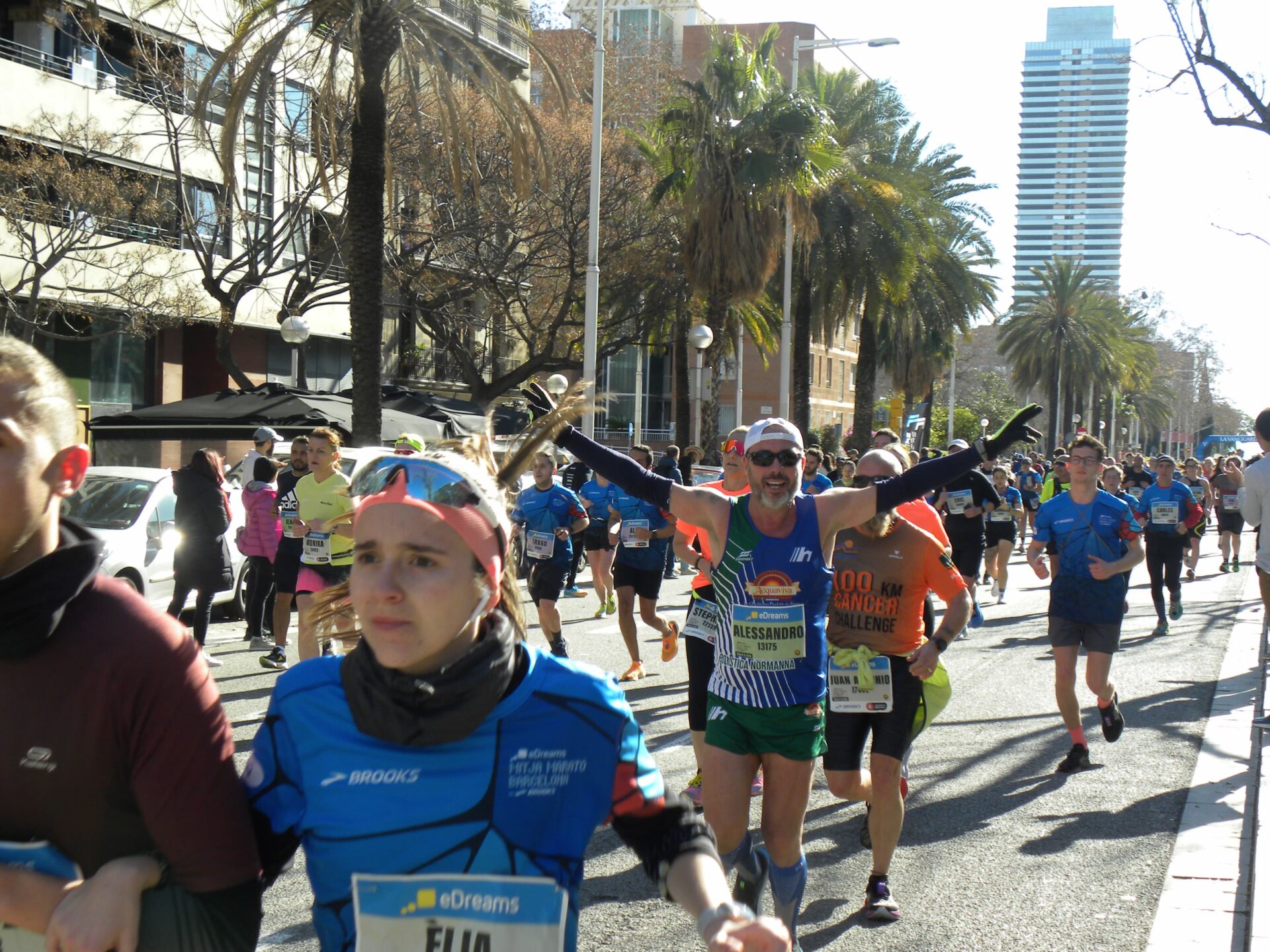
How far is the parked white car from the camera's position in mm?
11820

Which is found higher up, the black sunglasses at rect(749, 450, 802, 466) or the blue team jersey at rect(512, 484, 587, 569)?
the black sunglasses at rect(749, 450, 802, 466)

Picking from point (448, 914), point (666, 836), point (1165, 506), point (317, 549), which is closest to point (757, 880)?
point (666, 836)

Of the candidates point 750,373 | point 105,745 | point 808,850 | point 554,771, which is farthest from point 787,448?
point 750,373

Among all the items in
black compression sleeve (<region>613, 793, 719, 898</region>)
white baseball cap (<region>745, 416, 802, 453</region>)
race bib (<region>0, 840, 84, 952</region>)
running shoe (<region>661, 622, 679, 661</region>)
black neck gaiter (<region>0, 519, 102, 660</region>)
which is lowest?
running shoe (<region>661, 622, 679, 661</region>)

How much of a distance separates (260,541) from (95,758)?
34.6 ft

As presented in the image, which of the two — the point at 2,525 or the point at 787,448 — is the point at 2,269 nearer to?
the point at 787,448

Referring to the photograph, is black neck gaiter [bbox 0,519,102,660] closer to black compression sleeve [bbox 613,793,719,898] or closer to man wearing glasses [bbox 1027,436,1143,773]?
black compression sleeve [bbox 613,793,719,898]

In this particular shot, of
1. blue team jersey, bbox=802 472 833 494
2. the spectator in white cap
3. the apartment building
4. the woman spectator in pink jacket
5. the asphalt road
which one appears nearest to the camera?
the asphalt road

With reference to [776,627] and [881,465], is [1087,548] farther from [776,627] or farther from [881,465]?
[776,627]

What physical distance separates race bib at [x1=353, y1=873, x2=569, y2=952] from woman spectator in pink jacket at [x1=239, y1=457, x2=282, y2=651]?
33.6 ft

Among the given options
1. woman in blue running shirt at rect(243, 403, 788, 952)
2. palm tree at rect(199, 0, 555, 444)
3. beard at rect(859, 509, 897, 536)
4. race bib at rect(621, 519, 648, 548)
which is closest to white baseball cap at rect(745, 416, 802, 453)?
beard at rect(859, 509, 897, 536)

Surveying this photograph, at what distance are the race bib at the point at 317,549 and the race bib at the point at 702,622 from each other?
3166mm

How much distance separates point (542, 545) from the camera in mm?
11039

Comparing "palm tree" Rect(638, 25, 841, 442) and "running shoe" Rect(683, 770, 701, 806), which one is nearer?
"running shoe" Rect(683, 770, 701, 806)
